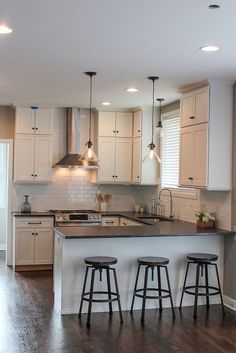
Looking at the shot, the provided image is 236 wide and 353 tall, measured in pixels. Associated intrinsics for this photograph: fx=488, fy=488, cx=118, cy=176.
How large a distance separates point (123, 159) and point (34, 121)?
5.36 feet

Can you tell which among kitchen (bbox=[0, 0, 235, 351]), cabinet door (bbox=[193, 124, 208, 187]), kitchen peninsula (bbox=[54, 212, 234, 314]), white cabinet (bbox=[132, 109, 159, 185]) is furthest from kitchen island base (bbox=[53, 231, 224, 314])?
white cabinet (bbox=[132, 109, 159, 185])

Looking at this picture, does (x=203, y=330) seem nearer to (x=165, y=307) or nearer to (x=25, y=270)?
(x=165, y=307)

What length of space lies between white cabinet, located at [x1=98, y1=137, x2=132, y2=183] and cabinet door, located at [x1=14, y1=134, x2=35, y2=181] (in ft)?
3.74

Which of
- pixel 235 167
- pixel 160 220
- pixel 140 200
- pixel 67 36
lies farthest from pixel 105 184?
pixel 67 36

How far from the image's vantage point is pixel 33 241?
7773 mm

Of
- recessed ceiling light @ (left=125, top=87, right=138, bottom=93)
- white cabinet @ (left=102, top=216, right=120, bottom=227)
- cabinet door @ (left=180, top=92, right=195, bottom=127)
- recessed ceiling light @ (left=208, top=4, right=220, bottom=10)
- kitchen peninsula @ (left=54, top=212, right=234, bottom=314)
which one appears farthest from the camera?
white cabinet @ (left=102, top=216, right=120, bottom=227)

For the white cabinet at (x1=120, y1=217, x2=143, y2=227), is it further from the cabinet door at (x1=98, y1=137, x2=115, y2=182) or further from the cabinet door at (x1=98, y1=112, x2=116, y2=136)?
the cabinet door at (x1=98, y1=112, x2=116, y2=136)

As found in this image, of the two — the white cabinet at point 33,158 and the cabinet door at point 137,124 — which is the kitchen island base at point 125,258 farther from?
the cabinet door at point 137,124

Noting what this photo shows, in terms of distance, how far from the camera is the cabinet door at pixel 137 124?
8016 millimetres

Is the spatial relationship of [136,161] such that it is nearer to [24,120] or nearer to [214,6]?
[24,120]

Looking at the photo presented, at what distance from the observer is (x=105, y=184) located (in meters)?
8.65

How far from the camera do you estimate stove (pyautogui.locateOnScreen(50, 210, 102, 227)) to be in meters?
7.75

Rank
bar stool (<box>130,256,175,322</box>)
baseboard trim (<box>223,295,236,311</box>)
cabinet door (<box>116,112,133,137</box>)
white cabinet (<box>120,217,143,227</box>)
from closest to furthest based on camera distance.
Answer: bar stool (<box>130,256,175,322</box>) < baseboard trim (<box>223,295,236,311</box>) < white cabinet (<box>120,217,143,227</box>) < cabinet door (<box>116,112,133,137</box>)

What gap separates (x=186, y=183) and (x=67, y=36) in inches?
111
